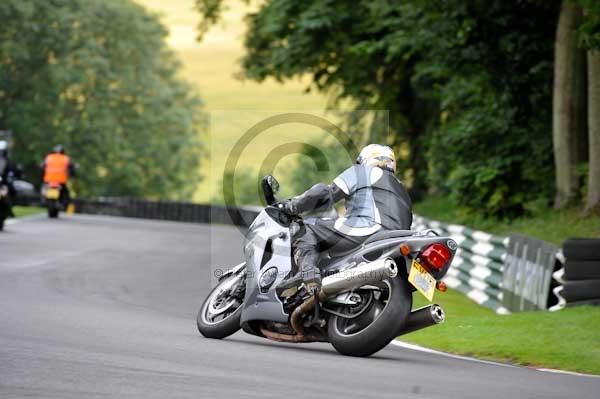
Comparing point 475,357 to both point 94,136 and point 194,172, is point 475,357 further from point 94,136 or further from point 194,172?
point 194,172

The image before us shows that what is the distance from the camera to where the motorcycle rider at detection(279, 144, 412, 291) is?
11156mm

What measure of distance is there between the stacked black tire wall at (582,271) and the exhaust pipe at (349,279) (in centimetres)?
487

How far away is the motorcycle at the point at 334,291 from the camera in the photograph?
10539 mm

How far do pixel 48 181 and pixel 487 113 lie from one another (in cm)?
1321

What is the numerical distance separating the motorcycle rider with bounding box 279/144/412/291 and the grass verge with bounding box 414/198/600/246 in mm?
11294

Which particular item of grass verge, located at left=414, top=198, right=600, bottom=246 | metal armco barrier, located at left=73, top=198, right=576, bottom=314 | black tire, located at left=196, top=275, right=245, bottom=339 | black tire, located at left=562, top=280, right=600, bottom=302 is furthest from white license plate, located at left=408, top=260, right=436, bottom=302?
grass verge, located at left=414, top=198, right=600, bottom=246

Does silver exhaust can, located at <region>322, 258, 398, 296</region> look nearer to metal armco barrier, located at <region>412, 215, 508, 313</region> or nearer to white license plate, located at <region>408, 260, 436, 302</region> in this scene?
white license plate, located at <region>408, 260, 436, 302</region>

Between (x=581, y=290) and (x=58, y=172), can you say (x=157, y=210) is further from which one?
(x=581, y=290)

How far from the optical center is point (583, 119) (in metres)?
25.9

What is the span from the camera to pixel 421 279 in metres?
10.5

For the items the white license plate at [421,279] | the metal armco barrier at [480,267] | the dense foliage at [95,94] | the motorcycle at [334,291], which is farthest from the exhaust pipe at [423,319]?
the dense foliage at [95,94]

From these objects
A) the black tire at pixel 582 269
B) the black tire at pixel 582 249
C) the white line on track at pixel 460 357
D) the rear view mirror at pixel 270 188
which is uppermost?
the rear view mirror at pixel 270 188

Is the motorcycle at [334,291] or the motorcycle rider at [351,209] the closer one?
the motorcycle at [334,291]

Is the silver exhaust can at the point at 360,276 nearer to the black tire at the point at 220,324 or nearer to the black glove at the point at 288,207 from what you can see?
the black glove at the point at 288,207
